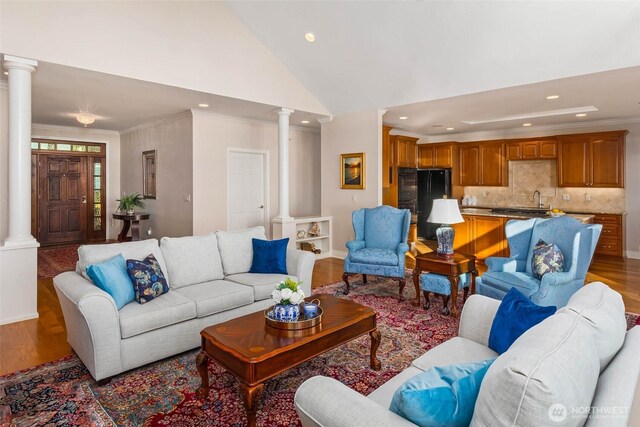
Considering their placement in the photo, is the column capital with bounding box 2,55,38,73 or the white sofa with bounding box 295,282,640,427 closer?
the white sofa with bounding box 295,282,640,427

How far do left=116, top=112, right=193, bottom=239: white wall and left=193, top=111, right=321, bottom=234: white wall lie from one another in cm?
15

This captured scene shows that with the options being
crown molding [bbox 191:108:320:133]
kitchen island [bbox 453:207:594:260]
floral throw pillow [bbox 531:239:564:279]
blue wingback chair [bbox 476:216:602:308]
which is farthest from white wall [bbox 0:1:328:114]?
floral throw pillow [bbox 531:239:564:279]

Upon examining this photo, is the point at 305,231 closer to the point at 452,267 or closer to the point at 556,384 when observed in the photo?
the point at 452,267

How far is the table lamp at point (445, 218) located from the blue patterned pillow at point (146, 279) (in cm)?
273

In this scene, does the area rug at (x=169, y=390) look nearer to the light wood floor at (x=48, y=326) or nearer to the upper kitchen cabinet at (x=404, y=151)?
the light wood floor at (x=48, y=326)

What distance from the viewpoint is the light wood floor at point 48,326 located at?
3.02 meters

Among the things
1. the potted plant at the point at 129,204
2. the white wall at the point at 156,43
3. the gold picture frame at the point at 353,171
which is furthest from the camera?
the potted plant at the point at 129,204

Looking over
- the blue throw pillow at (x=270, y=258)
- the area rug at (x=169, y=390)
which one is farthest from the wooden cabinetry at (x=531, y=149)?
the blue throw pillow at (x=270, y=258)

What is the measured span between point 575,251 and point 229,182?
5388mm

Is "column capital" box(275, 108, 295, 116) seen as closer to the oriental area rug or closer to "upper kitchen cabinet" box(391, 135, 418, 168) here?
"upper kitchen cabinet" box(391, 135, 418, 168)

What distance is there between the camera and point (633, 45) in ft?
12.1

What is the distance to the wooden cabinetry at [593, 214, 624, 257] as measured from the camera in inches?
271

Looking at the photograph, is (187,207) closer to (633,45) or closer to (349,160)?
(349,160)

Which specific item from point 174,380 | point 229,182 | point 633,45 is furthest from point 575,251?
point 229,182
